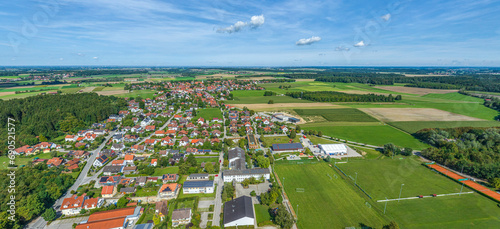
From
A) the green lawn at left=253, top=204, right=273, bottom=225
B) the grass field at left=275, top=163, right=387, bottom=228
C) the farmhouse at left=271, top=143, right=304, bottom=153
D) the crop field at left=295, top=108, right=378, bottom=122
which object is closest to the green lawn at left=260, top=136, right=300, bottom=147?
the farmhouse at left=271, top=143, right=304, bottom=153

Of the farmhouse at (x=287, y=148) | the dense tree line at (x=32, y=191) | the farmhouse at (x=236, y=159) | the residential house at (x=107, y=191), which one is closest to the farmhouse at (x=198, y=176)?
the farmhouse at (x=236, y=159)

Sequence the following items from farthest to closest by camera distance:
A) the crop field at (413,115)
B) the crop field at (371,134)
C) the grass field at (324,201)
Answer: the crop field at (413,115) < the crop field at (371,134) < the grass field at (324,201)

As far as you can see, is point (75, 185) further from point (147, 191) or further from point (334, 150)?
point (334, 150)

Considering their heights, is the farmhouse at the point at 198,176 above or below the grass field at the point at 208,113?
below

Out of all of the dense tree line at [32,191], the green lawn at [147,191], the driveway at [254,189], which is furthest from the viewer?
the driveway at [254,189]

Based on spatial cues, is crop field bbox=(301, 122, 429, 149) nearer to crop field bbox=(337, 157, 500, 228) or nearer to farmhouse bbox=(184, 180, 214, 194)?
crop field bbox=(337, 157, 500, 228)

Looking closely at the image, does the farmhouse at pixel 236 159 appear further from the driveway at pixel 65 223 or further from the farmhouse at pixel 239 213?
the driveway at pixel 65 223

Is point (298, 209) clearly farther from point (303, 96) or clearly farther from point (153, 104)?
point (303, 96)

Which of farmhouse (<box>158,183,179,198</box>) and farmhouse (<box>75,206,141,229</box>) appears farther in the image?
farmhouse (<box>158,183,179,198</box>)
